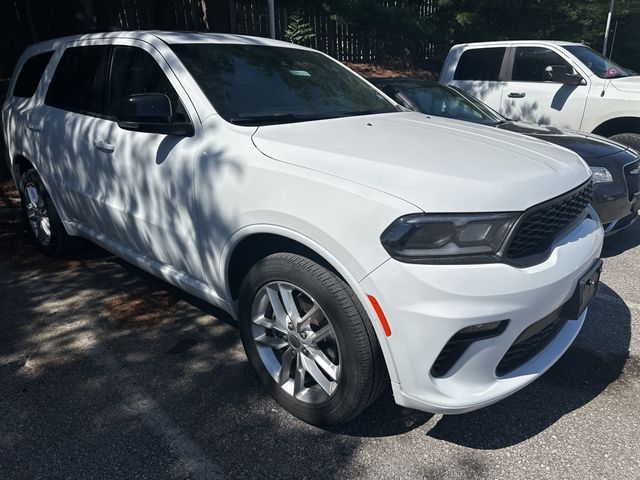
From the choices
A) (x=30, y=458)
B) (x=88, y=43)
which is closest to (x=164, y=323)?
(x=30, y=458)

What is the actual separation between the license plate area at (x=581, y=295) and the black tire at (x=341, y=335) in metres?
0.90

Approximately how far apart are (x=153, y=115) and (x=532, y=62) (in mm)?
6304

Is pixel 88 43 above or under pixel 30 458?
above

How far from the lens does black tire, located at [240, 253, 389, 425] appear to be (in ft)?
6.88

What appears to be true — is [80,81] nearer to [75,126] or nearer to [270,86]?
[75,126]

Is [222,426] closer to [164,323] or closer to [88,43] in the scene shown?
[164,323]

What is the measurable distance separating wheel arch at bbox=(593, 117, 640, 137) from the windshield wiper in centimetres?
506

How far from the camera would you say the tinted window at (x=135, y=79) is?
2947 mm

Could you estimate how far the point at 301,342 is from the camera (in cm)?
244

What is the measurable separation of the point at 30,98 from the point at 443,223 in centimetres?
402

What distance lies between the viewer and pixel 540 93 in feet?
→ 23.0

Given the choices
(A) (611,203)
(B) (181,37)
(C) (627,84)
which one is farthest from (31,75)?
(C) (627,84)

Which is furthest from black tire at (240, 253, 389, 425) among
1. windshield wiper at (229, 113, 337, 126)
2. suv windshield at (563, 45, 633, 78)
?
suv windshield at (563, 45, 633, 78)

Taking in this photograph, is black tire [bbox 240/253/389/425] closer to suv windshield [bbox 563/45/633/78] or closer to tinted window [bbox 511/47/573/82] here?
suv windshield [bbox 563/45/633/78]
